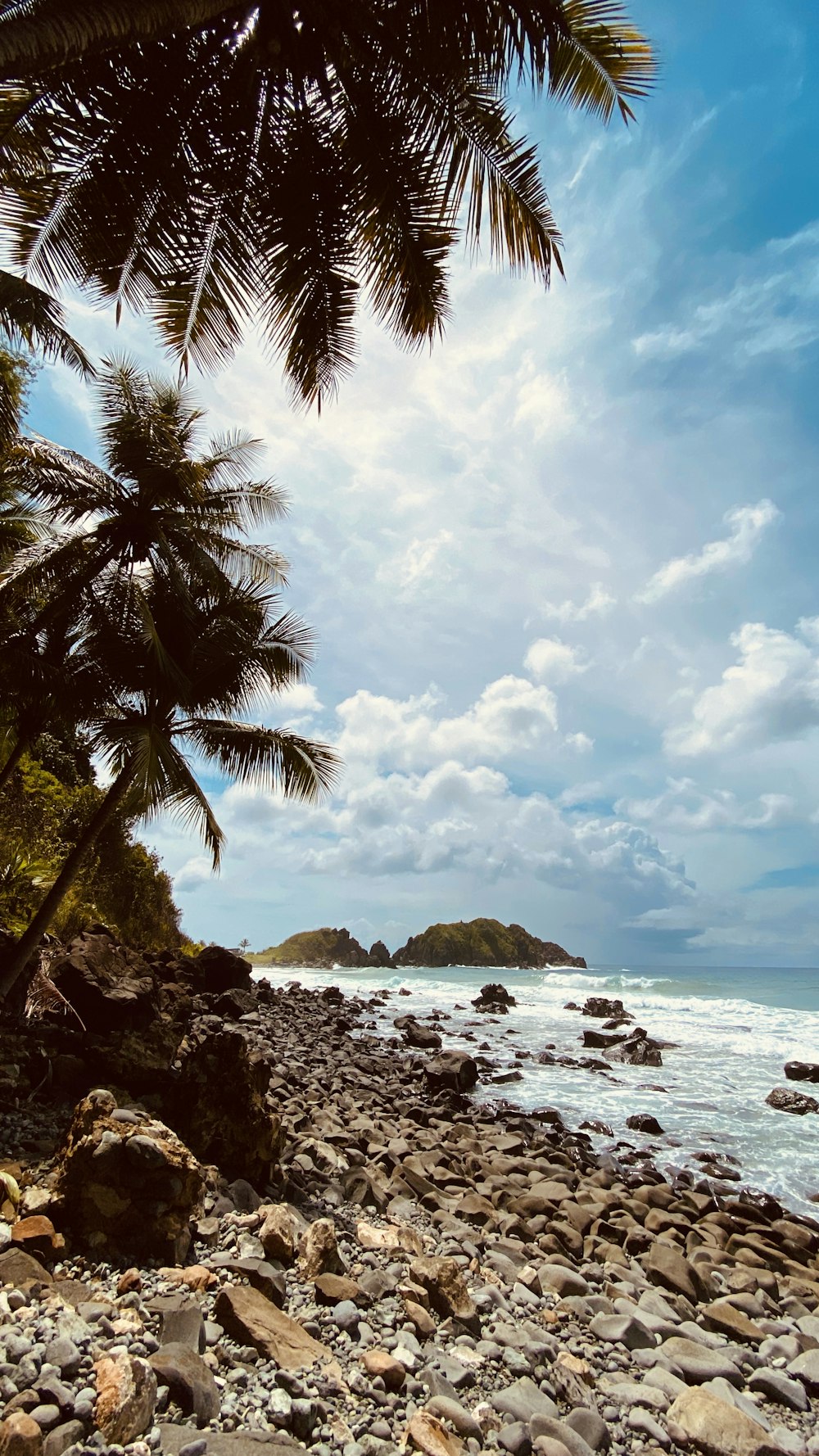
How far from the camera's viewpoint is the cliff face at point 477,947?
96812 millimetres

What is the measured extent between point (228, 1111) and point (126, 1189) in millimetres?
1906

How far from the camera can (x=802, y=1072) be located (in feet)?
51.3

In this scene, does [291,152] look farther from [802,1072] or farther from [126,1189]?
[802,1072]

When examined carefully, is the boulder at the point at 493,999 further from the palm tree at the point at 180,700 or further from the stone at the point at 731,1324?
the stone at the point at 731,1324

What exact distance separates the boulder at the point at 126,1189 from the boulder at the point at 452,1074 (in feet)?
29.5

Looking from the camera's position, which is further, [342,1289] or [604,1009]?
[604,1009]

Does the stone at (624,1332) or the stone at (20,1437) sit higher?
the stone at (20,1437)

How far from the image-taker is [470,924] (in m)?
102

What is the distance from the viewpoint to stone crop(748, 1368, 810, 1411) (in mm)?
4051

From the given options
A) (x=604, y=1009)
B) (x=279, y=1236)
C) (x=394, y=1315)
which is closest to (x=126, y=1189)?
(x=279, y=1236)

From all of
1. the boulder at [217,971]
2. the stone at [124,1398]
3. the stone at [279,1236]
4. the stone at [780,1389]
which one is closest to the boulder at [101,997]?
the stone at [279,1236]

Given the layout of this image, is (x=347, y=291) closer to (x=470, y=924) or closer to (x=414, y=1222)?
(x=414, y=1222)

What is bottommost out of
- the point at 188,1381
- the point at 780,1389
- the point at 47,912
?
the point at 780,1389

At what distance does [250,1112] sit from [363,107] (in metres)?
8.85
